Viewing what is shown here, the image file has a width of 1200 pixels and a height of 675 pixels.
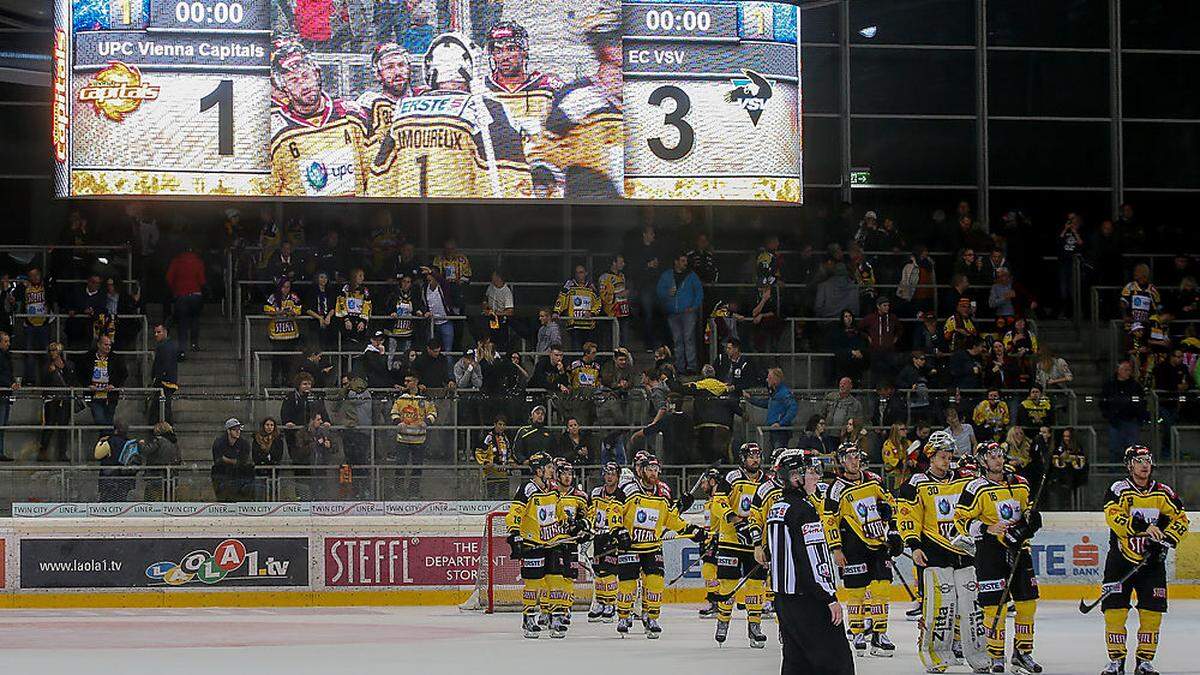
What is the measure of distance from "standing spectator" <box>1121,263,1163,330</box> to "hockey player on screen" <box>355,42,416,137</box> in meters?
9.67

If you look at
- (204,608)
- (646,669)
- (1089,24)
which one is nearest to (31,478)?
(204,608)

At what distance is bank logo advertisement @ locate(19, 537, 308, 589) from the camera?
20656 millimetres

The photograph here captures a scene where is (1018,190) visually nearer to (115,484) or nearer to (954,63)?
(954,63)

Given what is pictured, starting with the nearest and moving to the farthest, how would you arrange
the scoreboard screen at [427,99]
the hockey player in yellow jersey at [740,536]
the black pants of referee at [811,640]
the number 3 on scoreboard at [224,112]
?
1. the black pants of referee at [811,640]
2. the hockey player in yellow jersey at [740,536]
3. the scoreboard screen at [427,99]
4. the number 3 on scoreboard at [224,112]

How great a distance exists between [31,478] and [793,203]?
8902 millimetres

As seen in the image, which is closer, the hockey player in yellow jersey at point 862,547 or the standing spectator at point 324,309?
the hockey player in yellow jersey at point 862,547

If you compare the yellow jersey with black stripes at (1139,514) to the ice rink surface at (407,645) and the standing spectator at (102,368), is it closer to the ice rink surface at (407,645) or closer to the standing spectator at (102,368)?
the ice rink surface at (407,645)

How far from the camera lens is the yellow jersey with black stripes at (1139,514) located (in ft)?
46.8

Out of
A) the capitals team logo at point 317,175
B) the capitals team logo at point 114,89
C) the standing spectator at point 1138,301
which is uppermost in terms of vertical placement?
the capitals team logo at point 114,89

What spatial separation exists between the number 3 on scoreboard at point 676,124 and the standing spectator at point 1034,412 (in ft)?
15.4

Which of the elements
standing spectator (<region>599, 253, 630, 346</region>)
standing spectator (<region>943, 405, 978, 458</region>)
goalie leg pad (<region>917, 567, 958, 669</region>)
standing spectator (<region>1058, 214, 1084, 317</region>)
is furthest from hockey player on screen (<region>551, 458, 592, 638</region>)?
standing spectator (<region>1058, 214, 1084, 317</region>)

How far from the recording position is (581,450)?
67.1 ft

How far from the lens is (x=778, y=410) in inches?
819

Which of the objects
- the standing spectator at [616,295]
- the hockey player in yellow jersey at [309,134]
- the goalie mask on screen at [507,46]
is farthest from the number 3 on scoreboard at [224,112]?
the standing spectator at [616,295]
